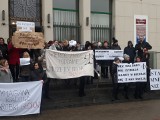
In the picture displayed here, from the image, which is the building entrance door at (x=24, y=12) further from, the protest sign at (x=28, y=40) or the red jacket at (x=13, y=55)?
the protest sign at (x=28, y=40)

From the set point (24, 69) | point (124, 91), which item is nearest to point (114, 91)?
point (124, 91)

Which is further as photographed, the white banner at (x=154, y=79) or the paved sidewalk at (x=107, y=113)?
the white banner at (x=154, y=79)

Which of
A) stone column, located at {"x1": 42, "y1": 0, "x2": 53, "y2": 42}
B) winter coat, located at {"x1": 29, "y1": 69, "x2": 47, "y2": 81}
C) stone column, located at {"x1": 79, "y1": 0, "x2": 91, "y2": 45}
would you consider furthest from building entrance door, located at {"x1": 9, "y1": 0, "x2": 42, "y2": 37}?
winter coat, located at {"x1": 29, "y1": 69, "x2": 47, "y2": 81}

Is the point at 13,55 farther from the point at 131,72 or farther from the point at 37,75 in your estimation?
the point at 131,72

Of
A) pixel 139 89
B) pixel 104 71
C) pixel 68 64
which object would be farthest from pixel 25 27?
pixel 139 89

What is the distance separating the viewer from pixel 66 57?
46.5 ft

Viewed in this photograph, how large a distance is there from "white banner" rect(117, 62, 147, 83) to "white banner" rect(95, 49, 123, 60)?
1571 mm

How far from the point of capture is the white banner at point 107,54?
53.9ft

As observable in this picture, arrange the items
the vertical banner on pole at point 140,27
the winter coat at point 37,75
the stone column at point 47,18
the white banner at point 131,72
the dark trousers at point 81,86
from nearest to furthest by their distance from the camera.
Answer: the winter coat at point 37,75, the dark trousers at point 81,86, the white banner at point 131,72, the stone column at point 47,18, the vertical banner on pole at point 140,27

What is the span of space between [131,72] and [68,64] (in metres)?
2.62

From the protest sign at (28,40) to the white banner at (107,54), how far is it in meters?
3.15

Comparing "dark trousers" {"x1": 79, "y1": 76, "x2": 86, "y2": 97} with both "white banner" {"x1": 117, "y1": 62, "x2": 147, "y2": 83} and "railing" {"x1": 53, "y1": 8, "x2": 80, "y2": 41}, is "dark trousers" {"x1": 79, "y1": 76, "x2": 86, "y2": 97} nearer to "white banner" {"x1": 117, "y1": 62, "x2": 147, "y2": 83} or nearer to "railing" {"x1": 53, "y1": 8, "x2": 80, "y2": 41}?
"white banner" {"x1": 117, "y1": 62, "x2": 147, "y2": 83}

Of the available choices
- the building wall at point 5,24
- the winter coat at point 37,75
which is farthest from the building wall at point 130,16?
the winter coat at point 37,75

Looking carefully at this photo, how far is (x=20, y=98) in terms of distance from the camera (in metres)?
11.7
